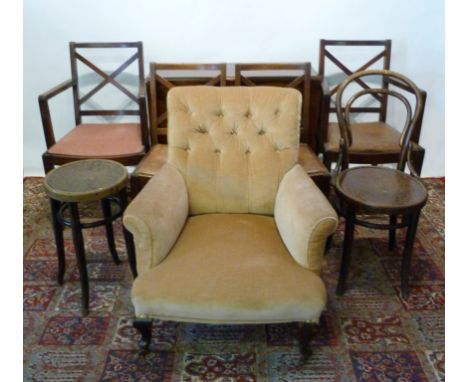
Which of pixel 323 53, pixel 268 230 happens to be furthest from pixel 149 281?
pixel 323 53

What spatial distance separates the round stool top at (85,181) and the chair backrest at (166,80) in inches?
24.6

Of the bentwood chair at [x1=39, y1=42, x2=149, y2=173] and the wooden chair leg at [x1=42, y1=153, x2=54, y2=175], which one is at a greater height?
the bentwood chair at [x1=39, y1=42, x2=149, y2=173]

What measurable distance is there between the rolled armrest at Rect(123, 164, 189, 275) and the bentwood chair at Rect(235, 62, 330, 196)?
845 millimetres

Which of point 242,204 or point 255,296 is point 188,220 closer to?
point 242,204

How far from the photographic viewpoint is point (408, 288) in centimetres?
206

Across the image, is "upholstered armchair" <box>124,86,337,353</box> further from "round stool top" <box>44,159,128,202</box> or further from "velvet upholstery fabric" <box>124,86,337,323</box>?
"round stool top" <box>44,159,128,202</box>

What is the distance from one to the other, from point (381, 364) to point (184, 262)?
85 cm

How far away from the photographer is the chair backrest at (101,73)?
8.88 ft

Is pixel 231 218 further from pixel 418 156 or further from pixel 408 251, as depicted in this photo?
pixel 418 156

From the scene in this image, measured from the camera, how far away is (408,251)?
1.96m

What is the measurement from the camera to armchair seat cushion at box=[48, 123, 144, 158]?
7.79 feet

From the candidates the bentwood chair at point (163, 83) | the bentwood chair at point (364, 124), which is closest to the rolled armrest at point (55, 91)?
the bentwood chair at point (163, 83)

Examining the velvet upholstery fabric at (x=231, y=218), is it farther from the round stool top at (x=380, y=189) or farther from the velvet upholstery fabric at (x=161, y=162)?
the velvet upholstery fabric at (x=161, y=162)

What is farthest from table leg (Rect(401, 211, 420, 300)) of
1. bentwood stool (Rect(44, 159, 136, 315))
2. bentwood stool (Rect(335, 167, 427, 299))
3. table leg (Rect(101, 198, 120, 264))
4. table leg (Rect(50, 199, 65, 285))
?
table leg (Rect(50, 199, 65, 285))
